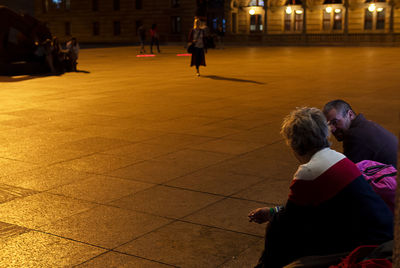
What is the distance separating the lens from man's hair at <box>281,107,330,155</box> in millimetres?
3299

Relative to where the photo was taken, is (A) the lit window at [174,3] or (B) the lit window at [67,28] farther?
(B) the lit window at [67,28]

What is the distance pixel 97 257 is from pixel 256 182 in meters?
2.47

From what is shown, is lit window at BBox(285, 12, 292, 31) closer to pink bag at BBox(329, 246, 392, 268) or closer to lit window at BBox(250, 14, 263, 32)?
lit window at BBox(250, 14, 263, 32)

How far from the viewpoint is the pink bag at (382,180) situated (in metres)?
3.78

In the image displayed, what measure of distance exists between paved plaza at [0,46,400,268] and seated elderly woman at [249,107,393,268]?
1.10 metres

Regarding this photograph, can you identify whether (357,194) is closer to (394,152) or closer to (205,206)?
(394,152)

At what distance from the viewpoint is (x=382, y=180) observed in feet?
12.6

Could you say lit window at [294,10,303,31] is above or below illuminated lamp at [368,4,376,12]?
below

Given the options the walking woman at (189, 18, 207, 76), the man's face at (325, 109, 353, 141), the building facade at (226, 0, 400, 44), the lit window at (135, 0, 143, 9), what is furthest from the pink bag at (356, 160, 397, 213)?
the lit window at (135, 0, 143, 9)

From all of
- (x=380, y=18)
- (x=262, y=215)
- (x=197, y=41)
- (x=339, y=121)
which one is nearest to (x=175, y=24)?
(x=380, y=18)

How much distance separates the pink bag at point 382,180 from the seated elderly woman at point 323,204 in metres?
0.50

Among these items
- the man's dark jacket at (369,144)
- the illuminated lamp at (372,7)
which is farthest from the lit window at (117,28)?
the man's dark jacket at (369,144)

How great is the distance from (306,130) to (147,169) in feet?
13.4

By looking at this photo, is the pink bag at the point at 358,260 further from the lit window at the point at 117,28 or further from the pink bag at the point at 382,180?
the lit window at the point at 117,28
